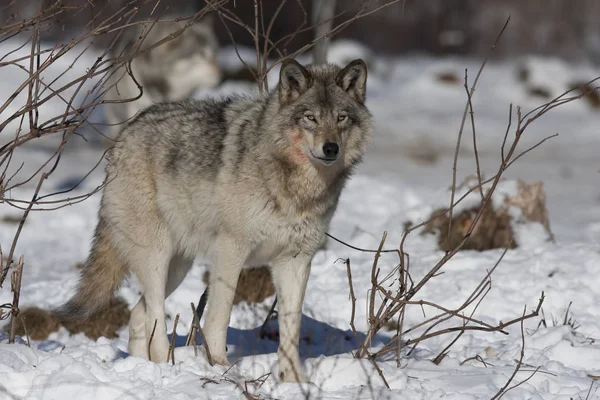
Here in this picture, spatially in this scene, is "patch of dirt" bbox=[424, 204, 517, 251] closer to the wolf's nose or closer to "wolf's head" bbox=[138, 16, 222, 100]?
the wolf's nose

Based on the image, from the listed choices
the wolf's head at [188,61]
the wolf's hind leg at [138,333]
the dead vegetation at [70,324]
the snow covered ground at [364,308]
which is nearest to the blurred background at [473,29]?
the wolf's head at [188,61]

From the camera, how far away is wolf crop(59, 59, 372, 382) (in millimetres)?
4539

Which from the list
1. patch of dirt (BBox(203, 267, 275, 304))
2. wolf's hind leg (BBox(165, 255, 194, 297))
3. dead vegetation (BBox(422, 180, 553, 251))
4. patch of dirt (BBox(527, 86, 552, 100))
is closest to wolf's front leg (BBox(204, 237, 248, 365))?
wolf's hind leg (BBox(165, 255, 194, 297))

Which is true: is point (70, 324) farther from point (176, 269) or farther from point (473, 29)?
point (473, 29)

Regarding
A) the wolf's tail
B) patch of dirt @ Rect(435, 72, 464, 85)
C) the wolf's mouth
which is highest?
patch of dirt @ Rect(435, 72, 464, 85)

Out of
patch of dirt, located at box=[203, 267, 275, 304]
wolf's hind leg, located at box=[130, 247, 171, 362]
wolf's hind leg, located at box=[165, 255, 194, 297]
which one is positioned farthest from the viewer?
patch of dirt, located at box=[203, 267, 275, 304]

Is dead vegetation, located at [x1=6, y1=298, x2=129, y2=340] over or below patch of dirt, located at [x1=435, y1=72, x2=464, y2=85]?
below

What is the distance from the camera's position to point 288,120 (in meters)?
4.57

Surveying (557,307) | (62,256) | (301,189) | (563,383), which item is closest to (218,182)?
(301,189)

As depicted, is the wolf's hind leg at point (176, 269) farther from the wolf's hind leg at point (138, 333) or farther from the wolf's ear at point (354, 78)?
the wolf's ear at point (354, 78)

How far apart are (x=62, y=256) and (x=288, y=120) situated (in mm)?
5035

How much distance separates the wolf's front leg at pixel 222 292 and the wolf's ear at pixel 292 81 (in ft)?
2.92

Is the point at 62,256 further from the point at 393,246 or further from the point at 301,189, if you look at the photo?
the point at 301,189

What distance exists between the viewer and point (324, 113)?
176 inches
